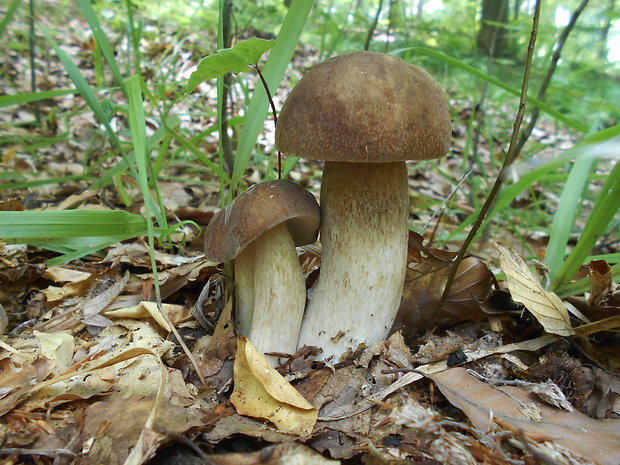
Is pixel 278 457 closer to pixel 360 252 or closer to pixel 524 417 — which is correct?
pixel 524 417

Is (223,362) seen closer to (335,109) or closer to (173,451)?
(173,451)

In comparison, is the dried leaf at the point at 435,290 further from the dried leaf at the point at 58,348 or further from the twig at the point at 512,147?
the dried leaf at the point at 58,348

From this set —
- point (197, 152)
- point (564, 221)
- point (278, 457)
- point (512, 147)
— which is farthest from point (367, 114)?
point (197, 152)

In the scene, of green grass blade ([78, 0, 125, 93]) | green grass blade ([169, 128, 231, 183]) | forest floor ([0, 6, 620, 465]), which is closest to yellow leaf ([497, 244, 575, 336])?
forest floor ([0, 6, 620, 465])

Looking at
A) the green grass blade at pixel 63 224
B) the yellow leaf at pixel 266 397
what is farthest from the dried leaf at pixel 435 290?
the green grass blade at pixel 63 224

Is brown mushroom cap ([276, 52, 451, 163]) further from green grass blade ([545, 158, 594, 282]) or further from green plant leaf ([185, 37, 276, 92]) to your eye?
green grass blade ([545, 158, 594, 282])

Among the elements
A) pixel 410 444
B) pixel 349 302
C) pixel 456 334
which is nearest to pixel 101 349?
pixel 349 302

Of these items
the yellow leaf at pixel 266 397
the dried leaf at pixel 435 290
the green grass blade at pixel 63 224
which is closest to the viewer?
the yellow leaf at pixel 266 397
